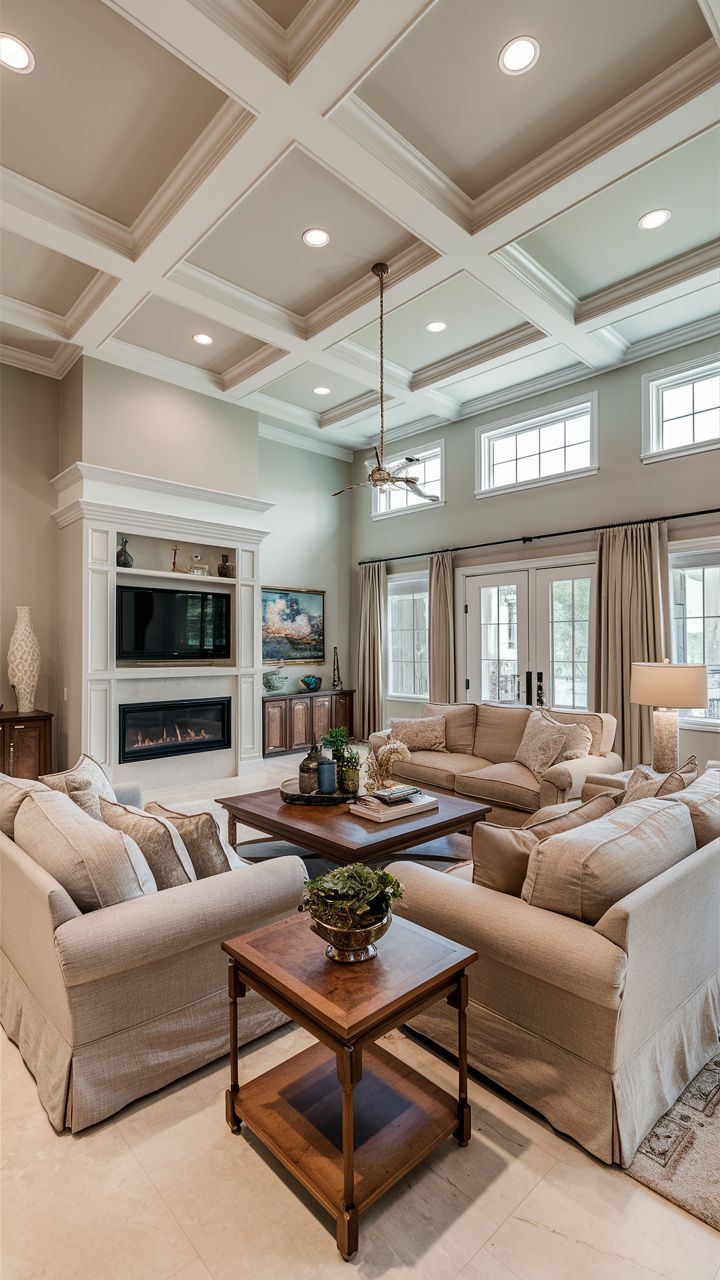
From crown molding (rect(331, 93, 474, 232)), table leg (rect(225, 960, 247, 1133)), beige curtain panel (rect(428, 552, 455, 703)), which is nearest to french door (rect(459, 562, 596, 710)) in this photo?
beige curtain panel (rect(428, 552, 455, 703))

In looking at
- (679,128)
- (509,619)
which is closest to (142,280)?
(679,128)

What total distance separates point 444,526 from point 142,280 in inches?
157

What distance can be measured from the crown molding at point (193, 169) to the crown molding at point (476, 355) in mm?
2855

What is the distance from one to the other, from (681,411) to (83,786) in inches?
214

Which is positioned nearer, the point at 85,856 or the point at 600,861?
the point at 600,861

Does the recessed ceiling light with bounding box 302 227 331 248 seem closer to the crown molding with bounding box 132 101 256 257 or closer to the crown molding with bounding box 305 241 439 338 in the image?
the crown molding with bounding box 305 241 439 338

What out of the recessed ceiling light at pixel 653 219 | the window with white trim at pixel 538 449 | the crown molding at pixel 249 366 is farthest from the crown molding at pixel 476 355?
the crown molding at pixel 249 366

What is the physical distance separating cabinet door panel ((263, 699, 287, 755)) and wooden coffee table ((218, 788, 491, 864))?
10.6 feet

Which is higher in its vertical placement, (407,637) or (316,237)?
(316,237)

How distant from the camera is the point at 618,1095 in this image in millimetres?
1598

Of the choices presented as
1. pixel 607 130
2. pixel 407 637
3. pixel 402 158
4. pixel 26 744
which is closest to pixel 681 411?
pixel 607 130

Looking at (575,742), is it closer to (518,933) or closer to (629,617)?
(629,617)

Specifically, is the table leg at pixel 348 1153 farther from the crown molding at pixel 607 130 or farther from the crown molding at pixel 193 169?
the crown molding at pixel 607 130

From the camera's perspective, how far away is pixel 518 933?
1761 mm
